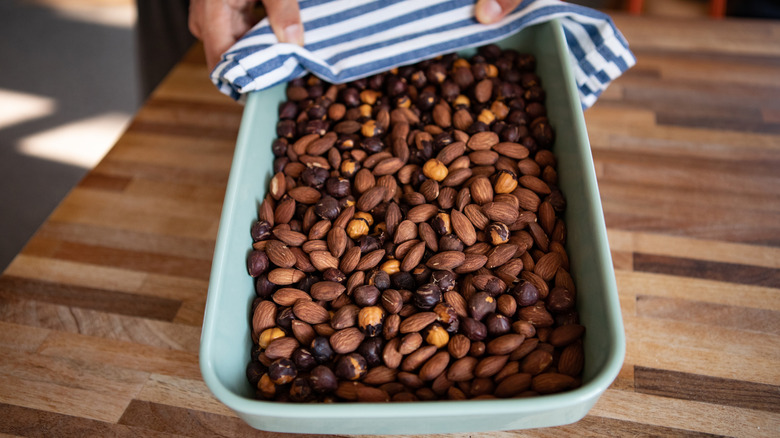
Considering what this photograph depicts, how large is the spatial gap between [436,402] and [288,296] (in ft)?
0.85

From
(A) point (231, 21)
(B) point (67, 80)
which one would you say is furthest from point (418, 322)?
(B) point (67, 80)

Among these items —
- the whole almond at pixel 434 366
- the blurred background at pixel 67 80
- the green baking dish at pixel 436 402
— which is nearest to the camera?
the green baking dish at pixel 436 402

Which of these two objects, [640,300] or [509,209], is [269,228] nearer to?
[509,209]

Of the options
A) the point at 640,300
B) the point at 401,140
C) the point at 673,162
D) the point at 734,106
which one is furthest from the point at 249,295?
the point at 734,106

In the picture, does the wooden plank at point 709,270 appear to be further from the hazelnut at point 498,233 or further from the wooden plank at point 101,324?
the wooden plank at point 101,324

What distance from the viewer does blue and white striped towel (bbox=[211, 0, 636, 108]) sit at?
0.94 meters

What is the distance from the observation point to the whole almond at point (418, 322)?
0.69 meters

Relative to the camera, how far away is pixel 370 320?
0.70m

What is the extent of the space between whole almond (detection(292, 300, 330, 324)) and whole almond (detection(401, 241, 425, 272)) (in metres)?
0.12

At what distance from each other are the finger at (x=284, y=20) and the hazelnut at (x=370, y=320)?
491mm

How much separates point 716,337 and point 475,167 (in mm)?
417

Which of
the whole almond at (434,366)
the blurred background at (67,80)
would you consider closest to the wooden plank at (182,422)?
the whole almond at (434,366)

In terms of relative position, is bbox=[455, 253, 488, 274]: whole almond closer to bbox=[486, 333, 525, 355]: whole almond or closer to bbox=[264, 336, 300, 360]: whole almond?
bbox=[486, 333, 525, 355]: whole almond

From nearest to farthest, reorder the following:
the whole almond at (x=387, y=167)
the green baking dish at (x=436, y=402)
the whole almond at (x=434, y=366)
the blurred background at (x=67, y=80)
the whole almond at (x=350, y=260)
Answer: the green baking dish at (x=436, y=402), the whole almond at (x=434, y=366), the whole almond at (x=350, y=260), the whole almond at (x=387, y=167), the blurred background at (x=67, y=80)
